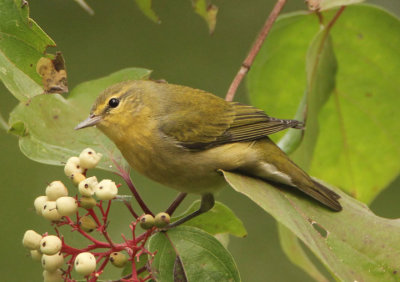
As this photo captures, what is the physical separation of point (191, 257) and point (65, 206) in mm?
499

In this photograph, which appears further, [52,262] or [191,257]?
Answer: [191,257]

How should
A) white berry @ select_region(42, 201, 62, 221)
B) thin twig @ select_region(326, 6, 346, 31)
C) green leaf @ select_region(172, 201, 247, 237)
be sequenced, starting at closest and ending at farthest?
1. white berry @ select_region(42, 201, 62, 221)
2. green leaf @ select_region(172, 201, 247, 237)
3. thin twig @ select_region(326, 6, 346, 31)

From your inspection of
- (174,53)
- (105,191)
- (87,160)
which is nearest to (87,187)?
(105,191)

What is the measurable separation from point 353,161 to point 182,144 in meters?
1.19

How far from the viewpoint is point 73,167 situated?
254cm

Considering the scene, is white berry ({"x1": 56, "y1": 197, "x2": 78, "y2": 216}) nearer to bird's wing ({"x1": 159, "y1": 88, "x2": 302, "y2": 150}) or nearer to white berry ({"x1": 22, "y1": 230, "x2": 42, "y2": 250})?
white berry ({"x1": 22, "y1": 230, "x2": 42, "y2": 250})

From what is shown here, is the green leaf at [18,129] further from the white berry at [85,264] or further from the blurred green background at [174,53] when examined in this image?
the blurred green background at [174,53]

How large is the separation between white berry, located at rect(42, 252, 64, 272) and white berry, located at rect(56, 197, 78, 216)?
5.8 inches

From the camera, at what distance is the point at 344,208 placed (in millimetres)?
2773

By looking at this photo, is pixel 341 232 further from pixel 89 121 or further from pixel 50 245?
pixel 89 121

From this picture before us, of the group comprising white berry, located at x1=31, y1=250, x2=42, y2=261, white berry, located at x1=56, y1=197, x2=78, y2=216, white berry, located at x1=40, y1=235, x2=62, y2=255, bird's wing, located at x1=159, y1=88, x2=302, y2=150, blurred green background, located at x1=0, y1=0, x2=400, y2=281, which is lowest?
blurred green background, located at x1=0, y1=0, x2=400, y2=281

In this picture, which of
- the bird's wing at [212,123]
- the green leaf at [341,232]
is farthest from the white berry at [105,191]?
the bird's wing at [212,123]

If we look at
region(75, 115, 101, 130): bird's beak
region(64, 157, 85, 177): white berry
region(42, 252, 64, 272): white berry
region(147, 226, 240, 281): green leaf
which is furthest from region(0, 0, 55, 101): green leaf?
region(147, 226, 240, 281): green leaf

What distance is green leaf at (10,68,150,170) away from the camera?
9.04ft
